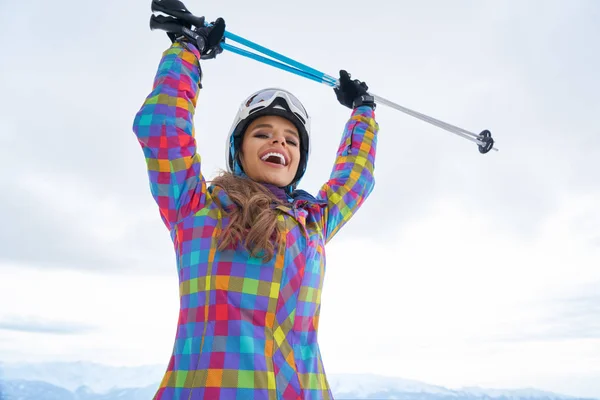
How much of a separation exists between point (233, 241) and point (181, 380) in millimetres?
365

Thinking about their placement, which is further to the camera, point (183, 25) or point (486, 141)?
point (486, 141)

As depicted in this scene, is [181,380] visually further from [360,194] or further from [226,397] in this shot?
[360,194]

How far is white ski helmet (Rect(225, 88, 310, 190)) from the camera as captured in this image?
168 centimetres

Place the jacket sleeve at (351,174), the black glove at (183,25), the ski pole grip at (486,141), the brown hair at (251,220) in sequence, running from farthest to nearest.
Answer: the ski pole grip at (486,141) → the jacket sleeve at (351,174) → the black glove at (183,25) → the brown hair at (251,220)

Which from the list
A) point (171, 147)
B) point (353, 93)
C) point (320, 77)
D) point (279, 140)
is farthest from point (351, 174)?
point (171, 147)

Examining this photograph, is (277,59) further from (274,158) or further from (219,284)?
(219,284)

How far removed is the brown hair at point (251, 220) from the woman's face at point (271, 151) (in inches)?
2.8

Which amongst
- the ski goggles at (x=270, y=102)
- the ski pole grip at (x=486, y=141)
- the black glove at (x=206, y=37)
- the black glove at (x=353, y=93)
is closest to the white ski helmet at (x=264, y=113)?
the ski goggles at (x=270, y=102)

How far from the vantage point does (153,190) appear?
4.68 ft

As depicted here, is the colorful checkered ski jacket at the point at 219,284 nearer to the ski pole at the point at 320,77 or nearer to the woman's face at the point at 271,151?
the woman's face at the point at 271,151

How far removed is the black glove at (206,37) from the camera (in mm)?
1640

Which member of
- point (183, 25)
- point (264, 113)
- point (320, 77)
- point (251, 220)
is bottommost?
point (251, 220)

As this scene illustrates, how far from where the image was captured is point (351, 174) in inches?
74.4

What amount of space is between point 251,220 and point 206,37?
2.34 ft
